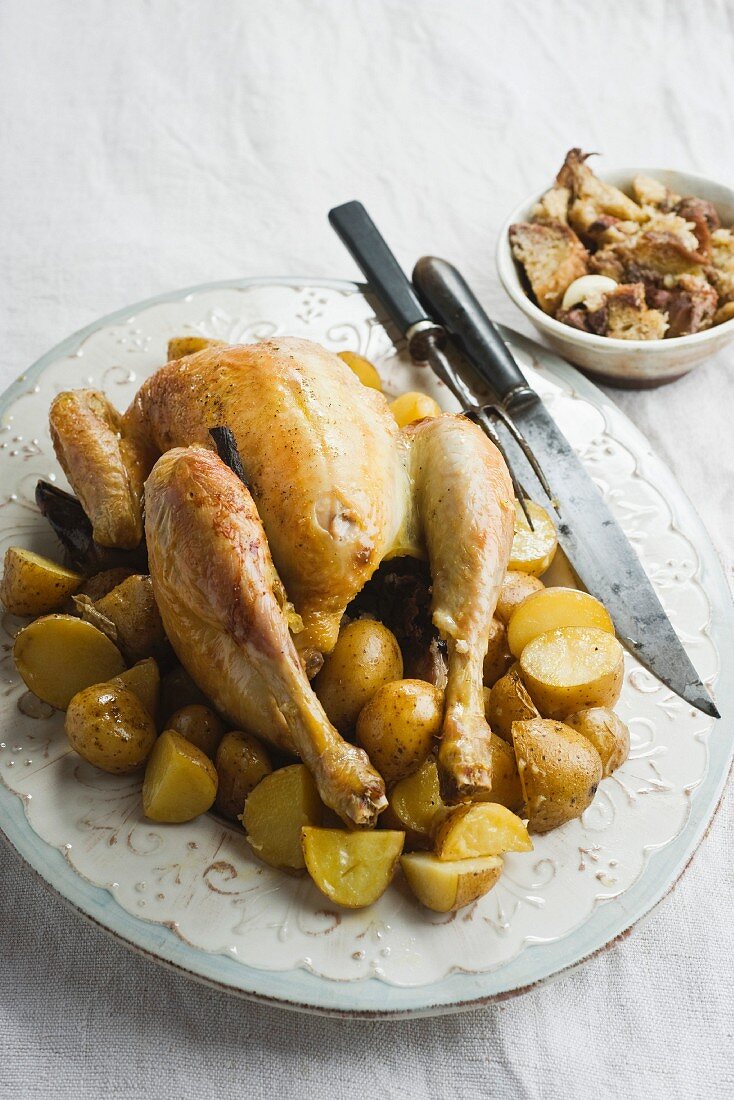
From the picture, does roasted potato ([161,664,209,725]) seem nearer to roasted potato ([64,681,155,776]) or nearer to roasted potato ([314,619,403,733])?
roasted potato ([64,681,155,776])

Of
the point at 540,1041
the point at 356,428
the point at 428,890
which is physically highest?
the point at 356,428

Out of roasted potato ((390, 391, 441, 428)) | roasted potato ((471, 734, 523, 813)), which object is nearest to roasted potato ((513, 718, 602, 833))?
roasted potato ((471, 734, 523, 813))

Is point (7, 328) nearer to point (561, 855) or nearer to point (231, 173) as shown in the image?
point (231, 173)

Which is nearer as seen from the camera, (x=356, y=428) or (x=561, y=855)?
(x=561, y=855)

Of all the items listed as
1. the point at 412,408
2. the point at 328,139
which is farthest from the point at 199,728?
the point at 328,139

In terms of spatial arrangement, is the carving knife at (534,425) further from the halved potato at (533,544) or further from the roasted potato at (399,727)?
the roasted potato at (399,727)

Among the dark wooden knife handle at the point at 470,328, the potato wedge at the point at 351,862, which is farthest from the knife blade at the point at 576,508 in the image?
the potato wedge at the point at 351,862

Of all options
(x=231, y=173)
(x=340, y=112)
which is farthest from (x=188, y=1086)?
(x=340, y=112)
